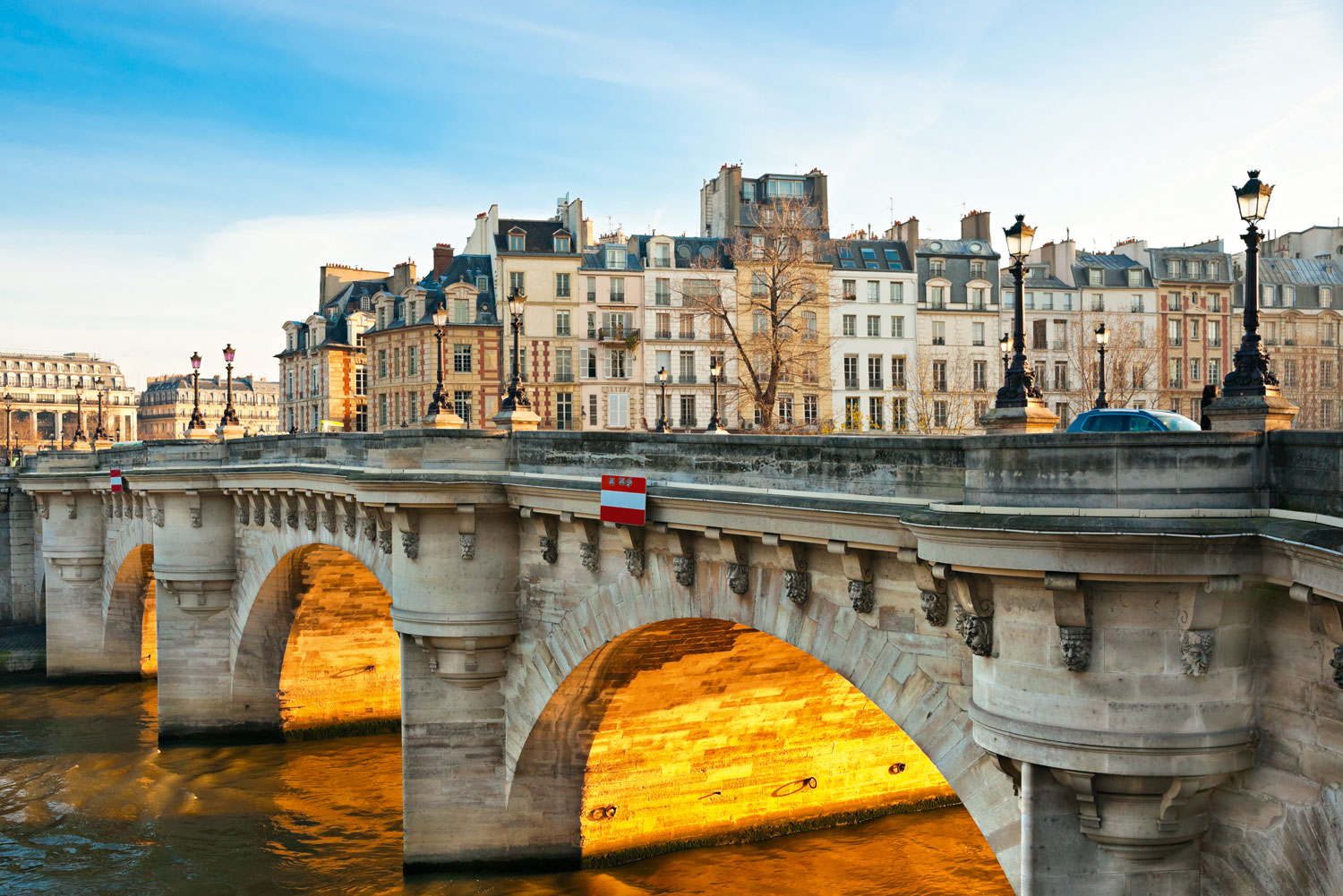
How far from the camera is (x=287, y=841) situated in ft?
78.5

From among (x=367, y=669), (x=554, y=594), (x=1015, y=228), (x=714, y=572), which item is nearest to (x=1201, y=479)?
→ (x=1015, y=228)

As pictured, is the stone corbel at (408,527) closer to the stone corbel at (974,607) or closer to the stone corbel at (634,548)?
the stone corbel at (634,548)

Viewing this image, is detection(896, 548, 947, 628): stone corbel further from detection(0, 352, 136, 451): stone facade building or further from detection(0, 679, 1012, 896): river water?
detection(0, 352, 136, 451): stone facade building

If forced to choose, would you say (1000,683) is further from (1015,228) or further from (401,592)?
(401,592)

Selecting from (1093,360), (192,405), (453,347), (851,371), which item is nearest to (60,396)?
(192,405)

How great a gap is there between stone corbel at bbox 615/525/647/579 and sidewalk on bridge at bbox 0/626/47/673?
35199 millimetres

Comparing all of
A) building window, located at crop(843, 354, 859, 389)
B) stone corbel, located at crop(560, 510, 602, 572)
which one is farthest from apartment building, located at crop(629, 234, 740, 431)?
stone corbel, located at crop(560, 510, 602, 572)

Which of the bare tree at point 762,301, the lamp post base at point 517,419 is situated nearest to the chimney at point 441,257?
the bare tree at point 762,301

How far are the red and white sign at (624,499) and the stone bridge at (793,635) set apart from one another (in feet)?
0.70

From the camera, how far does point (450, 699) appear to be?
64.6 ft

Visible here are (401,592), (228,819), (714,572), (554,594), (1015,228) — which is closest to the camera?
(1015,228)

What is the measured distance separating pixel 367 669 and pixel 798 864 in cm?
1637

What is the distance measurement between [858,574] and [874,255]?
54.3 meters

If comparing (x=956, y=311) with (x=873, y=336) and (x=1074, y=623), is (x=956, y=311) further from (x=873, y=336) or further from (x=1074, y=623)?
(x=1074, y=623)
